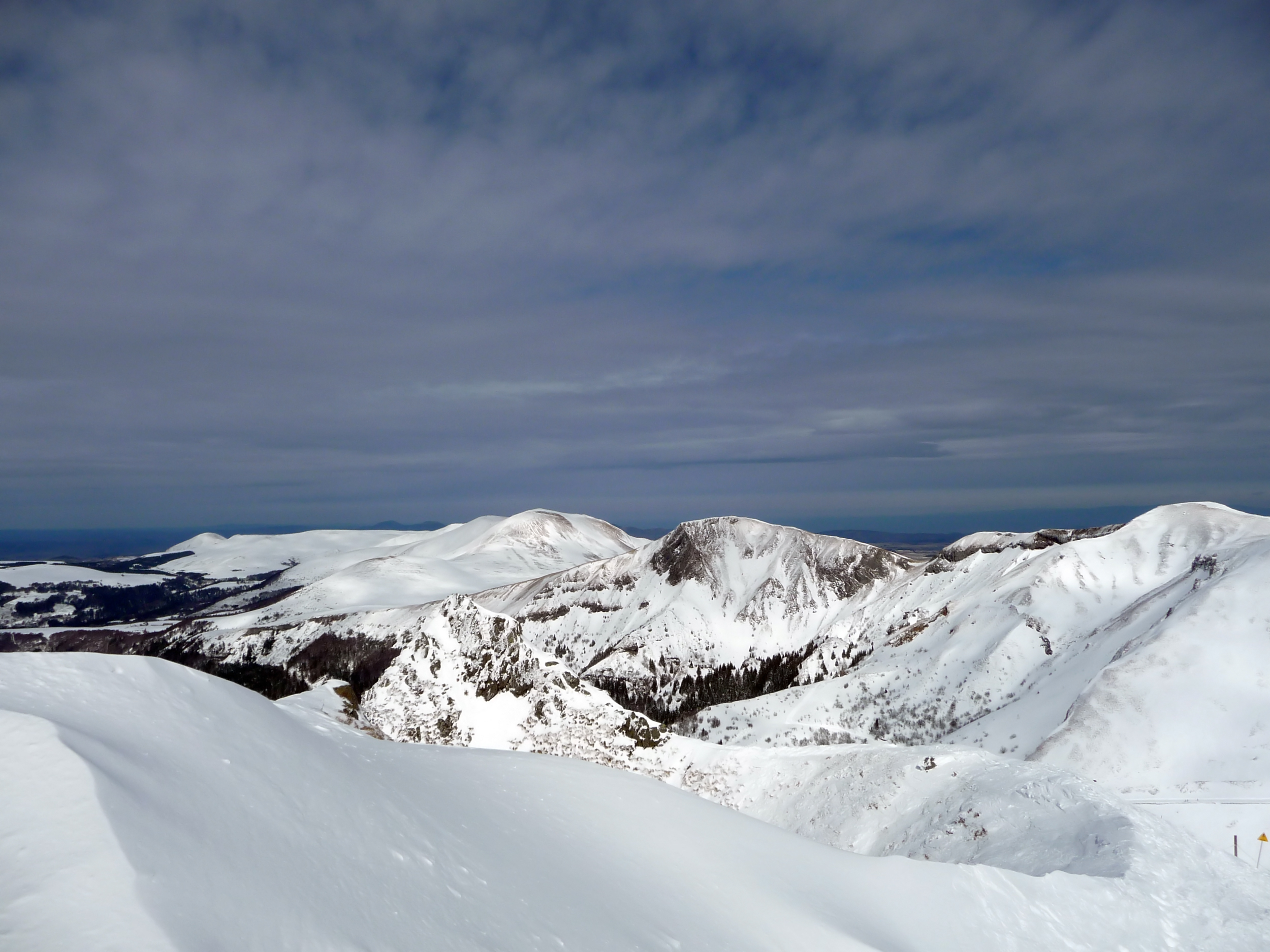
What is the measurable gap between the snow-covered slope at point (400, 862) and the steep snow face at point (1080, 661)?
4054 cm

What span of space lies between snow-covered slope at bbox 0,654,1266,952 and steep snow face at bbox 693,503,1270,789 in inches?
1596

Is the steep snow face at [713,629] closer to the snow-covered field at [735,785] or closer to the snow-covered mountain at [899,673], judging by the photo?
the snow-covered mountain at [899,673]

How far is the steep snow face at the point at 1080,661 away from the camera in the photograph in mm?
58094

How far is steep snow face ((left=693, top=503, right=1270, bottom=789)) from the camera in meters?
58.1

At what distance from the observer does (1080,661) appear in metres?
84.8

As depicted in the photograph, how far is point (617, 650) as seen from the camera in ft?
565

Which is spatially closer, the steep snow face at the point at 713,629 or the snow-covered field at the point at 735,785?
the snow-covered field at the point at 735,785

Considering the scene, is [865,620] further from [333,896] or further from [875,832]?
[333,896]

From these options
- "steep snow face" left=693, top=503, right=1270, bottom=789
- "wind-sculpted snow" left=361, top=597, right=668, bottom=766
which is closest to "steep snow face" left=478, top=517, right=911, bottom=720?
"steep snow face" left=693, top=503, right=1270, bottom=789

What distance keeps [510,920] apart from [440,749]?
15.1 m

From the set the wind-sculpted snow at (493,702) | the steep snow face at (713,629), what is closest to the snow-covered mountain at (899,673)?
the wind-sculpted snow at (493,702)

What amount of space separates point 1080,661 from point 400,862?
97547mm

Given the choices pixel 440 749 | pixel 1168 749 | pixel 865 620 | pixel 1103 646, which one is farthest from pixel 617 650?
pixel 440 749

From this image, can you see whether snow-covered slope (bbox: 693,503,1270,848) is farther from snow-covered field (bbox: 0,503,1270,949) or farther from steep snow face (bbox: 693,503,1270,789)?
snow-covered field (bbox: 0,503,1270,949)
